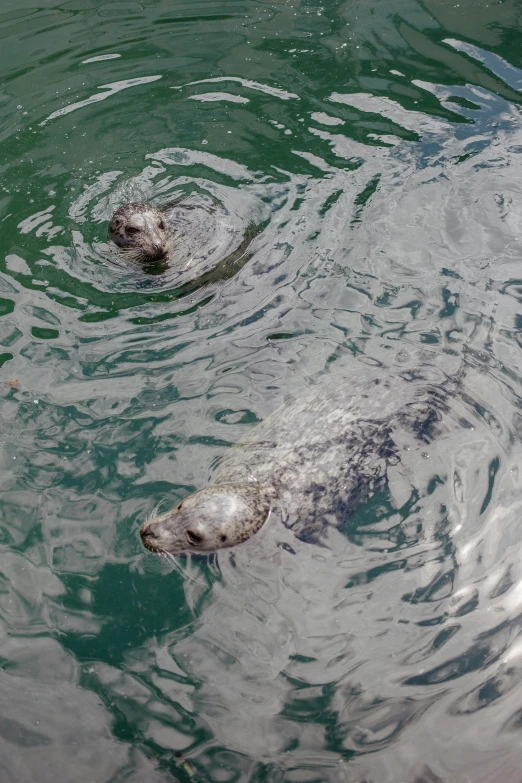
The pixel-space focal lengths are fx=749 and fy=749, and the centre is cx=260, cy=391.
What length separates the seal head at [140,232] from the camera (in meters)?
6.64

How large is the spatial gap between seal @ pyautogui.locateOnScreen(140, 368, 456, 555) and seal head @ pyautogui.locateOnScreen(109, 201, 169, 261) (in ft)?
7.43

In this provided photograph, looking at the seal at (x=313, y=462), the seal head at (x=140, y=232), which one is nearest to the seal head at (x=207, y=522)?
the seal at (x=313, y=462)

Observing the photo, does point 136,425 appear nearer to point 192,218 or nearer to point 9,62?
point 192,218

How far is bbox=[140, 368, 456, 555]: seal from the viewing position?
4.53 m

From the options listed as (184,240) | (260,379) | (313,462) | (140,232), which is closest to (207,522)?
A: (313,462)

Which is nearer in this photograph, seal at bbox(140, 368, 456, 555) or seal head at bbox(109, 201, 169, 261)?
seal at bbox(140, 368, 456, 555)

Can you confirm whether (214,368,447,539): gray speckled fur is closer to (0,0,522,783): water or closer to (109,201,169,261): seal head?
(0,0,522,783): water

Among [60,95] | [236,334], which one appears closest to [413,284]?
[236,334]

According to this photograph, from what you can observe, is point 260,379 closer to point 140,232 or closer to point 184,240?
point 140,232

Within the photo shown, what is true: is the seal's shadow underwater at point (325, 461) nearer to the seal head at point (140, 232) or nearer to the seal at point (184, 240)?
the seal at point (184, 240)

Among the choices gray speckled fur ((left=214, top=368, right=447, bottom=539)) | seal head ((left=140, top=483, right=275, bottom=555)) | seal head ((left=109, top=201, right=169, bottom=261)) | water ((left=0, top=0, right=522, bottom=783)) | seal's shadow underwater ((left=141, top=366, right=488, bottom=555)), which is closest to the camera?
water ((left=0, top=0, right=522, bottom=783))

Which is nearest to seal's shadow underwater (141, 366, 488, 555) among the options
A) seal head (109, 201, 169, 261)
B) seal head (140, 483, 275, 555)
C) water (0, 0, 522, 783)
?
seal head (140, 483, 275, 555)

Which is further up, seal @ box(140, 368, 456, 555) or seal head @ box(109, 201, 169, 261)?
seal head @ box(109, 201, 169, 261)

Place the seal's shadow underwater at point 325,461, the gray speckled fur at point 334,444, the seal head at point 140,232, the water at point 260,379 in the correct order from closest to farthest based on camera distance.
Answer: the water at point 260,379 < the seal's shadow underwater at point 325,461 < the gray speckled fur at point 334,444 < the seal head at point 140,232
